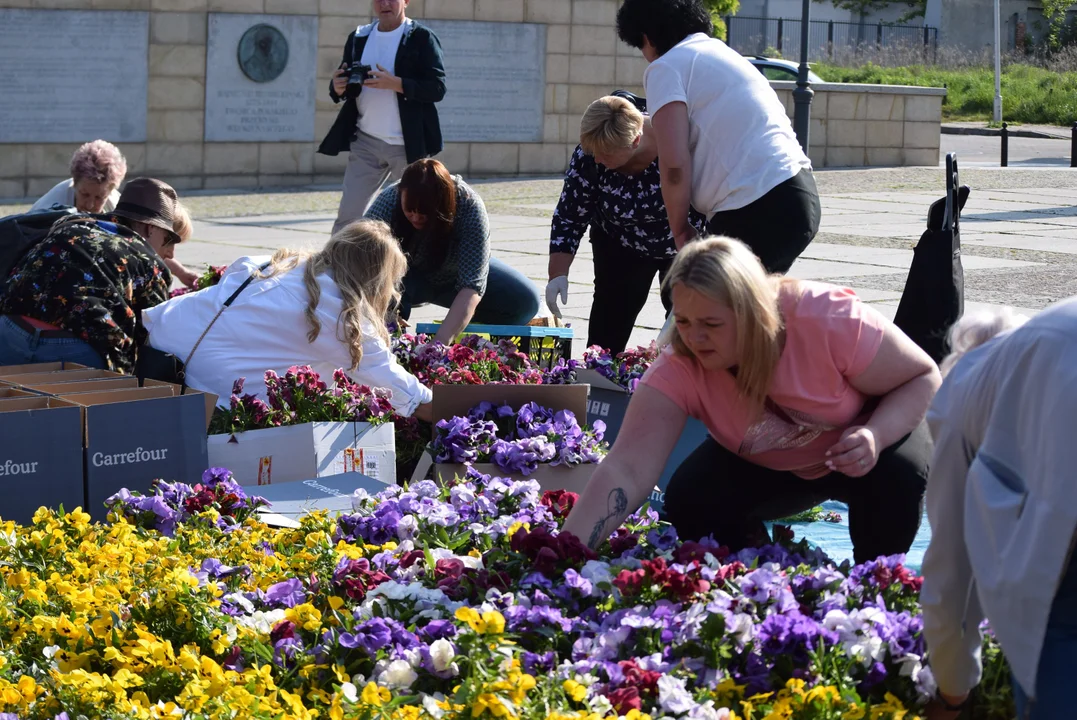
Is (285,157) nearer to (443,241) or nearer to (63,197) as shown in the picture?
(63,197)

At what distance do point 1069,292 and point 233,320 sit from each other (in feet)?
18.4

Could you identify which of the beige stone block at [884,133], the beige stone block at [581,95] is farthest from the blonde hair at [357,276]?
the beige stone block at [884,133]

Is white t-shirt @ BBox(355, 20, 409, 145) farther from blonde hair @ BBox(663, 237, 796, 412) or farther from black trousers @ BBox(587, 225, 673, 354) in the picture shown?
blonde hair @ BBox(663, 237, 796, 412)

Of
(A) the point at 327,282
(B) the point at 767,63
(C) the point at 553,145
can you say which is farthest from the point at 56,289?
(B) the point at 767,63

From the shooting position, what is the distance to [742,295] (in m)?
2.93

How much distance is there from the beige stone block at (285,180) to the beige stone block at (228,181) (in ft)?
0.30

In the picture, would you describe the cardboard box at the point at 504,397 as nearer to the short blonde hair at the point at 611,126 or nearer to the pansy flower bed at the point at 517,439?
the pansy flower bed at the point at 517,439

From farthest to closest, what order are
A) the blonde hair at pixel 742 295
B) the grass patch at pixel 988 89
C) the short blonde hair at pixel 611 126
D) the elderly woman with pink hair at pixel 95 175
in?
the grass patch at pixel 988 89
the elderly woman with pink hair at pixel 95 175
the short blonde hair at pixel 611 126
the blonde hair at pixel 742 295

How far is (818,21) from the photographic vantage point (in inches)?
1714

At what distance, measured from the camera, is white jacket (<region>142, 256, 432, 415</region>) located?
4.39 meters

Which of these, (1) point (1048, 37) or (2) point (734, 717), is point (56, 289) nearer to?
(2) point (734, 717)

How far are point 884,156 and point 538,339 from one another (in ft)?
42.6

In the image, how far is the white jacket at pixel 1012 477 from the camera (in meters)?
1.85

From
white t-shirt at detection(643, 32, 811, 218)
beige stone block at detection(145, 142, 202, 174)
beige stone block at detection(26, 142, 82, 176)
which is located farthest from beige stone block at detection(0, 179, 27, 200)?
white t-shirt at detection(643, 32, 811, 218)
